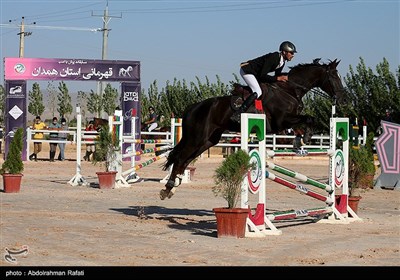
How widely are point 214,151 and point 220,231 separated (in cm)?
3548

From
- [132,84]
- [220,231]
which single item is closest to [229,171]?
[220,231]

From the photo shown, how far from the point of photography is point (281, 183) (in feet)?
37.0

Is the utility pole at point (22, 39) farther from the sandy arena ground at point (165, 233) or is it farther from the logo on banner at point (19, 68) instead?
the sandy arena ground at point (165, 233)

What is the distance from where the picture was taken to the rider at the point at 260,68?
1188cm

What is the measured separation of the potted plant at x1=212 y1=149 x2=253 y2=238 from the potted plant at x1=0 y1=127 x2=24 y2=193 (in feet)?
22.2

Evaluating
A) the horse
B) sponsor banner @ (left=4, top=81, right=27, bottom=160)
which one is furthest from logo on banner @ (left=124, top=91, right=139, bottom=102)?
the horse

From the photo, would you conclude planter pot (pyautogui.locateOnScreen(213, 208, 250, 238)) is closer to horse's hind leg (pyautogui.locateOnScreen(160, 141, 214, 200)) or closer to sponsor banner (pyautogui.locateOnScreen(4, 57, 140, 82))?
horse's hind leg (pyautogui.locateOnScreen(160, 141, 214, 200))

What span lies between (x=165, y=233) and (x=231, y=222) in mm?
1000

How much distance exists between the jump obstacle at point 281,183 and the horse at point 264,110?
0.61 metres

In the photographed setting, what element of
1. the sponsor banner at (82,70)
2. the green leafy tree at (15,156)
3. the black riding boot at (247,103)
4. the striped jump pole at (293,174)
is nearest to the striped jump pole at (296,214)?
the striped jump pole at (293,174)

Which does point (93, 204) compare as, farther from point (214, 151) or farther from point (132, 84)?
point (214, 151)

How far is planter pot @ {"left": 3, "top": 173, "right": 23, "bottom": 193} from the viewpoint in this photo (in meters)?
16.0

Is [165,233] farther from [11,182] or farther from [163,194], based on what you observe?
[11,182]
